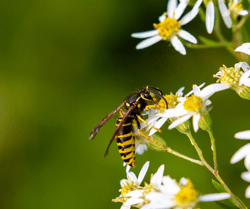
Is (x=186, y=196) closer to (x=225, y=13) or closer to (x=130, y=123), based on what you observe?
(x=130, y=123)

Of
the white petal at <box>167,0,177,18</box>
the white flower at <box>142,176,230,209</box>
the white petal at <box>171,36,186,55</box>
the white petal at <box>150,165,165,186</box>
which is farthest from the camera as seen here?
the white petal at <box>167,0,177,18</box>

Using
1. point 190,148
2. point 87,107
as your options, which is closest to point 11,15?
point 87,107

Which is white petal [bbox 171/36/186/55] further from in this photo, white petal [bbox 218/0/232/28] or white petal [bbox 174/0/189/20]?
white petal [bbox 218/0/232/28]

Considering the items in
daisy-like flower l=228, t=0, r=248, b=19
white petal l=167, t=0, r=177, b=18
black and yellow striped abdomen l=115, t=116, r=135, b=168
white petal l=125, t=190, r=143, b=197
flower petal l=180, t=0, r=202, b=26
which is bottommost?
white petal l=125, t=190, r=143, b=197

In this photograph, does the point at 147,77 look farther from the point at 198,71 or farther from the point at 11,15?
the point at 11,15

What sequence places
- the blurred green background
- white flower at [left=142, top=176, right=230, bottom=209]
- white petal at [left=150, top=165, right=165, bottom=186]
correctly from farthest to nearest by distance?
1. the blurred green background
2. white petal at [left=150, top=165, right=165, bottom=186]
3. white flower at [left=142, top=176, right=230, bottom=209]

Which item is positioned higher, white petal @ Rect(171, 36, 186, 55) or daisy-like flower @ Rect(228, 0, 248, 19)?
daisy-like flower @ Rect(228, 0, 248, 19)

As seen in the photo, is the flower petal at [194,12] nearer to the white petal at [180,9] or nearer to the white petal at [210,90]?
the white petal at [180,9]

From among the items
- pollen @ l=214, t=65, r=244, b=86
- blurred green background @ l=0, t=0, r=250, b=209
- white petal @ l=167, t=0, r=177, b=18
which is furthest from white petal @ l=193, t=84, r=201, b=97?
blurred green background @ l=0, t=0, r=250, b=209
